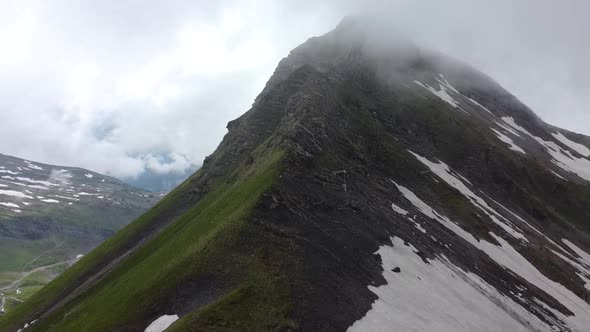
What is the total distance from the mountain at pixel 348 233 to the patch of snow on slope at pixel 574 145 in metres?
59.8

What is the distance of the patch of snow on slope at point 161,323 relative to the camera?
35031mm

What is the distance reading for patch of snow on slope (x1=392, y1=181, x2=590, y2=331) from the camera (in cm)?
6938

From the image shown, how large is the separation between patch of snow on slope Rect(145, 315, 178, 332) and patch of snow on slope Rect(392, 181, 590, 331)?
150 ft

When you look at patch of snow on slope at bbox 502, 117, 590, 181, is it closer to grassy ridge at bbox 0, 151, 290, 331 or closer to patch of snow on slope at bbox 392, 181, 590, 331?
patch of snow on slope at bbox 392, 181, 590, 331

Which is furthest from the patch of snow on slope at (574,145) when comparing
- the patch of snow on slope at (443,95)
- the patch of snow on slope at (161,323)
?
the patch of snow on slope at (161,323)

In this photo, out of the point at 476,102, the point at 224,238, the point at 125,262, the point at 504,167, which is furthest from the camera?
the point at 476,102

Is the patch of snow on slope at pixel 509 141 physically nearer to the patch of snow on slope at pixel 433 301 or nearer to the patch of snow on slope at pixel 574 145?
the patch of snow on slope at pixel 574 145

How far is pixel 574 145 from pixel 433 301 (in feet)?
586

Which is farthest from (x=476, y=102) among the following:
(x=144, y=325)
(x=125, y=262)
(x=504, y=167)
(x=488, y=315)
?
(x=144, y=325)

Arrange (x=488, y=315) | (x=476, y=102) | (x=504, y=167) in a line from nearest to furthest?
(x=488, y=315) < (x=504, y=167) < (x=476, y=102)

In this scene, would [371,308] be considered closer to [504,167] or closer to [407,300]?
[407,300]

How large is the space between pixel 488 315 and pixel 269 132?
49.7 metres

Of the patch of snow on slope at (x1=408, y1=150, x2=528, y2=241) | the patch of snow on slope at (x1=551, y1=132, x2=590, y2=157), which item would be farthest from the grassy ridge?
the patch of snow on slope at (x1=551, y1=132, x2=590, y2=157)

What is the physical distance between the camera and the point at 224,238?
4191cm
